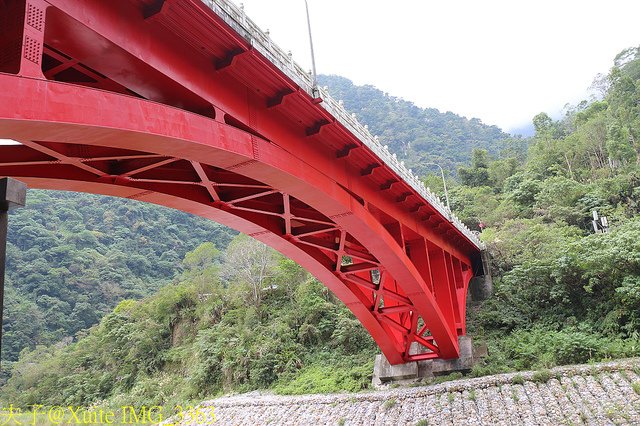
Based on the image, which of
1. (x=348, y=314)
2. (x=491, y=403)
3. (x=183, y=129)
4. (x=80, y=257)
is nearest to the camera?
(x=183, y=129)

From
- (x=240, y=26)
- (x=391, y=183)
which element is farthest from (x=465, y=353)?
(x=240, y=26)

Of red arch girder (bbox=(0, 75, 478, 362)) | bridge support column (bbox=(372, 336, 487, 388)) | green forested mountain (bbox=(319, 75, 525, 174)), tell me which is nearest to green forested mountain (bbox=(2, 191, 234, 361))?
bridge support column (bbox=(372, 336, 487, 388))

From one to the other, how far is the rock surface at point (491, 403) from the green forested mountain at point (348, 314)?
5.43ft

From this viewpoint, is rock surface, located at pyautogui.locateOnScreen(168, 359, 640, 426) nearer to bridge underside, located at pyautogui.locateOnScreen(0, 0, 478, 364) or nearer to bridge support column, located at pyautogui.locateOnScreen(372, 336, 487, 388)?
bridge support column, located at pyautogui.locateOnScreen(372, 336, 487, 388)

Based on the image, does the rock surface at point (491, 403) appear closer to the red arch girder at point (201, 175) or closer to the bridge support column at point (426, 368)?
the bridge support column at point (426, 368)

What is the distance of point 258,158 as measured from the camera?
8.12 metres

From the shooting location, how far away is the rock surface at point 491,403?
12.7 meters

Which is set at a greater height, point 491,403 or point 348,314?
point 348,314

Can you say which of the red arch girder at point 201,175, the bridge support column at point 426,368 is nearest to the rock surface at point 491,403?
the bridge support column at point 426,368

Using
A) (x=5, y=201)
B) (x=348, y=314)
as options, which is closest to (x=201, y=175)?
(x=5, y=201)

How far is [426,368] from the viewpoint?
60.8ft

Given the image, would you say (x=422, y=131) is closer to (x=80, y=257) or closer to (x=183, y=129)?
(x=80, y=257)

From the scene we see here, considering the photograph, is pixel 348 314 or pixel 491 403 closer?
pixel 491 403

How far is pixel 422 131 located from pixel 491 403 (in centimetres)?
8952
